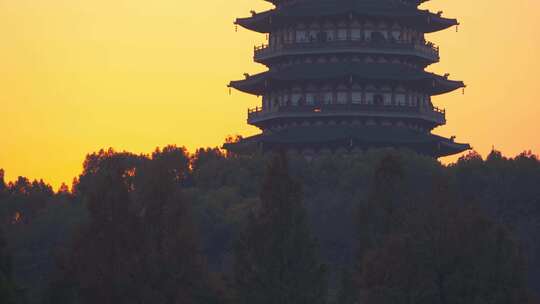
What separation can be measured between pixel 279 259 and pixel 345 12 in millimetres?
56072

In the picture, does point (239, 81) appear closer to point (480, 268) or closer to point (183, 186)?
point (183, 186)

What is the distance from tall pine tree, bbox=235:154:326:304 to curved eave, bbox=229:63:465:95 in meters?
51.7

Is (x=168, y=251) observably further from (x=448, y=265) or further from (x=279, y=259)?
(x=448, y=265)

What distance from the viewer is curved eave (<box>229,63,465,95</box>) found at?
487 ft

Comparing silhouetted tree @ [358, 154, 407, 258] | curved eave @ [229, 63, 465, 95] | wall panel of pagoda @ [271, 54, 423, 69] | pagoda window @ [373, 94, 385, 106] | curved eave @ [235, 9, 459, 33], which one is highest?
curved eave @ [235, 9, 459, 33]

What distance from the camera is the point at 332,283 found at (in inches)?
5002

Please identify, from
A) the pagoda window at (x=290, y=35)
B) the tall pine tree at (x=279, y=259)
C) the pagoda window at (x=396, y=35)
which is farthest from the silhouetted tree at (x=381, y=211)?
the pagoda window at (x=290, y=35)

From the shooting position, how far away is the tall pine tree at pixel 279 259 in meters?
94.9

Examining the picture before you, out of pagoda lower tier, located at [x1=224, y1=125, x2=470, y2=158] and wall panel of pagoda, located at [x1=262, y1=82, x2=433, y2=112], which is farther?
wall panel of pagoda, located at [x1=262, y1=82, x2=433, y2=112]

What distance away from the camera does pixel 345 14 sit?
150250mm

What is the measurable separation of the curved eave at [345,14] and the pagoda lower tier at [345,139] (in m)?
7.79

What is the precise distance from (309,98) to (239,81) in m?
6.54

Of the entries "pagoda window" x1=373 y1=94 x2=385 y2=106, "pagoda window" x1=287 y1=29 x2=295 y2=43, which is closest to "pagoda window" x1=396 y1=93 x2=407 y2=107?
"pagoda window" x1=373 y1=94 x2=385 y2=106

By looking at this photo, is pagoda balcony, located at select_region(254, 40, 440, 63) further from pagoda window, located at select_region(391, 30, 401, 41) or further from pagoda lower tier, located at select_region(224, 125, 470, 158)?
pagoda lower tier, located at select_region(224, 125, 470, 158)
